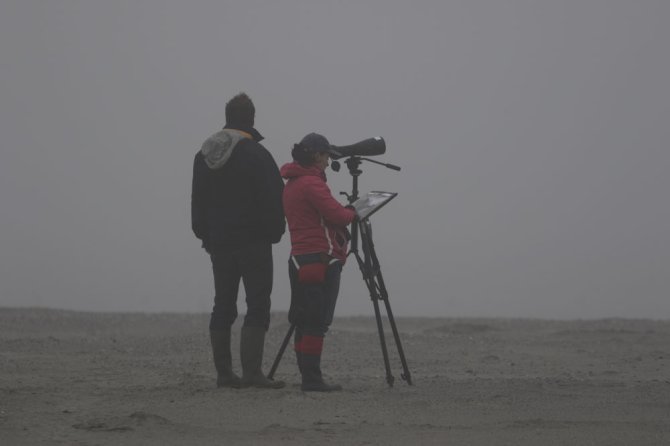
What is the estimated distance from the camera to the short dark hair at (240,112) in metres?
7.20

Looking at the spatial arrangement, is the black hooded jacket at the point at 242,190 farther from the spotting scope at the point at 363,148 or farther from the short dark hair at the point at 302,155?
the spotting scope at the point at 363,148

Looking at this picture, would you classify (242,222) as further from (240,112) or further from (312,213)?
(240,112)

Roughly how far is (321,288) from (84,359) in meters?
3.59

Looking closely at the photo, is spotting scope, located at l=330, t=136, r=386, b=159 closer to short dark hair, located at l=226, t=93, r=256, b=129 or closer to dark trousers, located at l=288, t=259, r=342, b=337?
short dark hair, located at l=226, t=93, r=256, b=129

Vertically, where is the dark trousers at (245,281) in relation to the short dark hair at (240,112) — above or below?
below

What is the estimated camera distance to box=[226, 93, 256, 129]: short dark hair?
720 centimetres

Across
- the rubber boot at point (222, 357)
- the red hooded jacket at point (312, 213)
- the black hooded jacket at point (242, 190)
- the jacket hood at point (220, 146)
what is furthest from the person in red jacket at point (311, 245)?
the rubber boot at point (222, 357)

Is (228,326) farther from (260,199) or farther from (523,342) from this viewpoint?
(523,342)

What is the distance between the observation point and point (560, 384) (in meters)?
7.84

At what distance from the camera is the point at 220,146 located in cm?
712

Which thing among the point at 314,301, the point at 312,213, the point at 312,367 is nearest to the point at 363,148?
the point at 312,213

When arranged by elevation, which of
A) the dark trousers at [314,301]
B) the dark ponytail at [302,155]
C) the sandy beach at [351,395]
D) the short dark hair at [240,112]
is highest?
the short dark hair at [240,112]

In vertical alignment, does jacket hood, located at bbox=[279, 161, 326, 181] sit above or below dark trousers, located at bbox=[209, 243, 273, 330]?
above

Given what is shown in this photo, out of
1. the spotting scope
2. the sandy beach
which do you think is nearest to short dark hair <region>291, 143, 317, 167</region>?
the spotting scope
